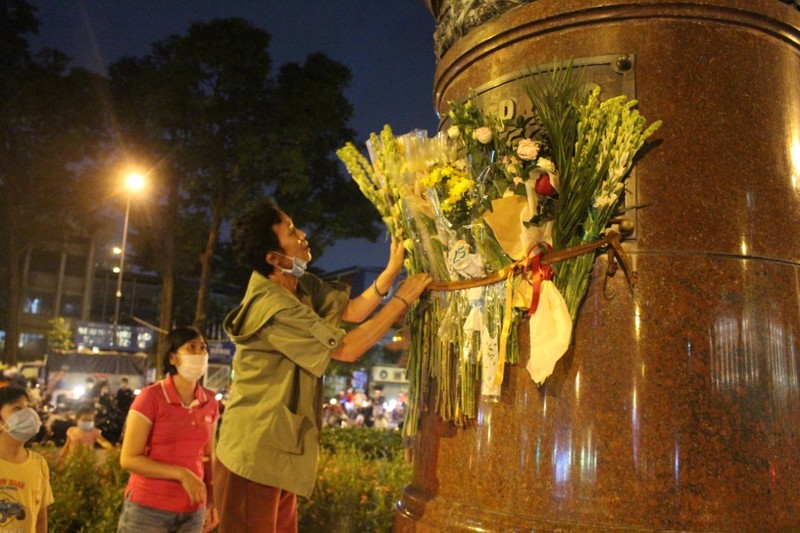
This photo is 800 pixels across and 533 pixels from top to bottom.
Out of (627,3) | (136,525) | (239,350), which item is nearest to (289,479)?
(239,350)

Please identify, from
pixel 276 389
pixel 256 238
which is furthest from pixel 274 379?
pixel 256 238

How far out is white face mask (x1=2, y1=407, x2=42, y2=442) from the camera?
3.77 meters

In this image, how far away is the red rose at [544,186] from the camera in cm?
280

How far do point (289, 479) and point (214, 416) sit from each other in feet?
5.88

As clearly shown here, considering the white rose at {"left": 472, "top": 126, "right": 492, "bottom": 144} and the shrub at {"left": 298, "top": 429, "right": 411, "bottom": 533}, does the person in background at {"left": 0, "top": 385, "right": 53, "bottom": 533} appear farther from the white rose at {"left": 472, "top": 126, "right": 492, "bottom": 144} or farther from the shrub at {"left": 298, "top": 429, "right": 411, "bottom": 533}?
the white rose at {"left": 472, "top": 126, "right": 492, "bottom": 144}

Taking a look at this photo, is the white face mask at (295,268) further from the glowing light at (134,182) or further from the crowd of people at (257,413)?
the glowing light at (134,182)

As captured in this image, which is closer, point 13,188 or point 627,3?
point 627,3

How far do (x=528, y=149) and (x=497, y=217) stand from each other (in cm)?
32

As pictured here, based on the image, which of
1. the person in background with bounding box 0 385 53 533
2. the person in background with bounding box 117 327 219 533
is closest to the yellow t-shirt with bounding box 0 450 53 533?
the person in background with bounding box 0 385 53 533

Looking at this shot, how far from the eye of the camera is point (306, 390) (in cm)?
315

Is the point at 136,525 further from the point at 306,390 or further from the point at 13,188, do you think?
the point at 13,188

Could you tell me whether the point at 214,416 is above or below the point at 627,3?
below

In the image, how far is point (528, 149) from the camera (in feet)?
9.18

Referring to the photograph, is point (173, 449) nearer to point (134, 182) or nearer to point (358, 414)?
point (134, 182)
